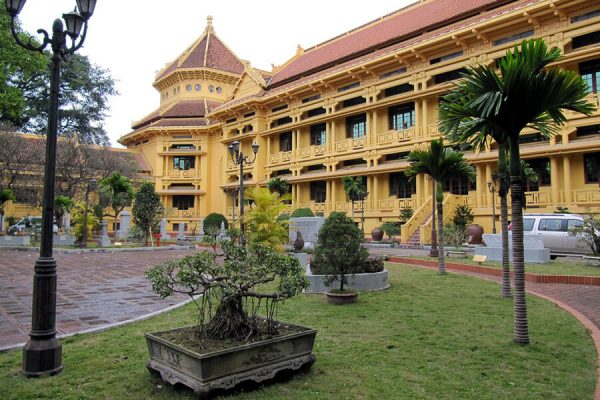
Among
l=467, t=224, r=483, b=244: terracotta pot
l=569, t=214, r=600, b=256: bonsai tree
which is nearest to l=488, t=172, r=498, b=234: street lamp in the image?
l=467, t=224, r=483, b=244: terracotta pot

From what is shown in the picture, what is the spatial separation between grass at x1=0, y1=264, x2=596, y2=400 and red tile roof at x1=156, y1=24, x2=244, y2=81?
142 feet

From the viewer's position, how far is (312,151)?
33.4 metres

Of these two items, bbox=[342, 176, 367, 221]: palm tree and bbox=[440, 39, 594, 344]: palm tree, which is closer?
bbox=[440, 39, 594, 344]: palm tree

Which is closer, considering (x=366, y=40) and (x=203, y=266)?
(x=203, y=266)

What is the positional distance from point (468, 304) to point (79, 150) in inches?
1262

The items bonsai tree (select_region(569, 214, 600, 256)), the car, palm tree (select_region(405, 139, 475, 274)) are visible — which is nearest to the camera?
palm tree (select_region(405, 139, 475, 274))

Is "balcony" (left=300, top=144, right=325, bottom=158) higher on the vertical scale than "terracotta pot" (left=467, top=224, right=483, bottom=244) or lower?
higher

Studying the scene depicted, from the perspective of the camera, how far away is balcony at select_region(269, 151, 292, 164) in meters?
35.2

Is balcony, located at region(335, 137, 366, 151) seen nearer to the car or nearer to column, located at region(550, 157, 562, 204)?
column, located at region(550, 157, 562, 204)

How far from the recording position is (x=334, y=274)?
28.8ft

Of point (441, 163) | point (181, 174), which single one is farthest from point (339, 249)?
point (181, 174)

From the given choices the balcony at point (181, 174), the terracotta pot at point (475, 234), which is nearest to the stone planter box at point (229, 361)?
the terracotta pot at point (475, 234)

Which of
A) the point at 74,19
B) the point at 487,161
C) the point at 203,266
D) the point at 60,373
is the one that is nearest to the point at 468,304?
the point at 203,266

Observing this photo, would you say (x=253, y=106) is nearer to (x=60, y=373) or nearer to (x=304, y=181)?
(x=304, y=181)
